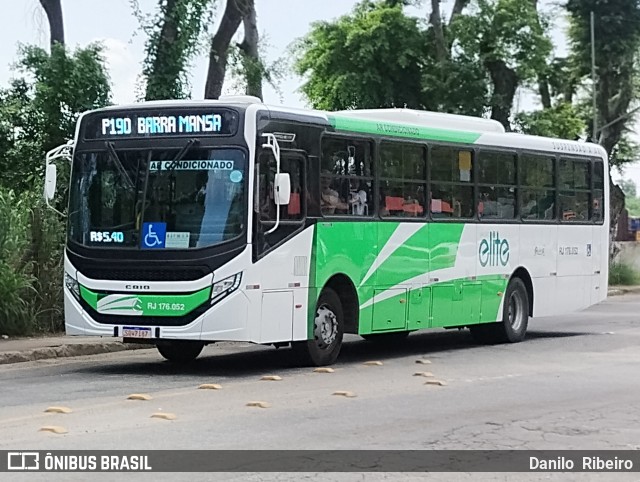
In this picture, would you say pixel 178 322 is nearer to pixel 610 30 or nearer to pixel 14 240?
pixel 14 240

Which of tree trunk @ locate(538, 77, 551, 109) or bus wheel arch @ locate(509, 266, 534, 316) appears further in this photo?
tree trunk @ locate(538, 77, 551, 109)

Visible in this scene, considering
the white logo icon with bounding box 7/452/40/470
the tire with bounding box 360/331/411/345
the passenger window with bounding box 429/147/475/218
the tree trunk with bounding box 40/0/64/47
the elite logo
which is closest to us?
the white logo icon with bounding box 7/452/40/470

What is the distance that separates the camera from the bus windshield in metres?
14.6

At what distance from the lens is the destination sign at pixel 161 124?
14.8 m

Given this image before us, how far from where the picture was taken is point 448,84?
39406 millimetres

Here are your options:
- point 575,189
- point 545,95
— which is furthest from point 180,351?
point 545,95

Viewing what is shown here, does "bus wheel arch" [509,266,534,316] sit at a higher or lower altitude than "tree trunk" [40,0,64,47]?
lower

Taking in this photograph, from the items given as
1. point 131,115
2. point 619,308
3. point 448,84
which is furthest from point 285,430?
point 448,84

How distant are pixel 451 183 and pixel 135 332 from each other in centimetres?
569

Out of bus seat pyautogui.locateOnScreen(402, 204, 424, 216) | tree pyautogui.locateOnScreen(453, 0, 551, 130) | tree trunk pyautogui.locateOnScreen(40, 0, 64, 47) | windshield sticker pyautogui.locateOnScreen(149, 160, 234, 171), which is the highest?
tree pyautogui.locateOnScreen(453, 0, 551, 130)

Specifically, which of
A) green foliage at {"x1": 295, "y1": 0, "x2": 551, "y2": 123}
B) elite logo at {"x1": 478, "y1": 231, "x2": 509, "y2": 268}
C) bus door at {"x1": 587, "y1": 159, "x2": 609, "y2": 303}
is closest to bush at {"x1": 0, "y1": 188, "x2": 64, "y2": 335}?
elite logo at {"x1": 478, "y1": 231, "x2": 509, "y2": 268}

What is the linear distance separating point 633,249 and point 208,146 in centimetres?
3017

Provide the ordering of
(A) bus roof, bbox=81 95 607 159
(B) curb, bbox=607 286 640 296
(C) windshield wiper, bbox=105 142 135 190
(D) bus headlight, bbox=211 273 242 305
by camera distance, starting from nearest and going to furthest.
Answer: (D) bus headlight, bbox=211 273 242 305
(C) windshield wiper, bbox=105 142 135 190
(A) bus roof, bbox=81 95 607 159
(B) curb, bbox=607 286 640 296

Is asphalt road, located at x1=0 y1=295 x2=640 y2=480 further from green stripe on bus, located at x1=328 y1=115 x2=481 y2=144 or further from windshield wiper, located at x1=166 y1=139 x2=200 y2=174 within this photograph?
green stripe on bus, located at x1=328 y1=115 x2=481 y2=144
